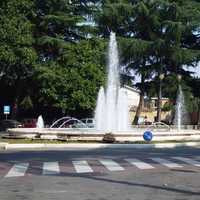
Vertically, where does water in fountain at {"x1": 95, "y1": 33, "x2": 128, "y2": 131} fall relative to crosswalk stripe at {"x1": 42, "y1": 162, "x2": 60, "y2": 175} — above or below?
above

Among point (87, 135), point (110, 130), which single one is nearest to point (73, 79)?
point (110, 130)

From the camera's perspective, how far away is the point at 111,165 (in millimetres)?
21156

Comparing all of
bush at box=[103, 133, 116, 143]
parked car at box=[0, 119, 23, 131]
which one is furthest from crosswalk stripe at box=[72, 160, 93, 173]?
parked car at box=[0, 119, 23, 131]

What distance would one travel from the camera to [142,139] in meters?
37.5

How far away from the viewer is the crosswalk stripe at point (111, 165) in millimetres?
19938

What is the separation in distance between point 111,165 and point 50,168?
7.34 feet

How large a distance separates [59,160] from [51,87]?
42852 mm

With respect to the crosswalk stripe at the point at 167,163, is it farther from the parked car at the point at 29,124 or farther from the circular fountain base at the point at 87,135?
the parked car at the point at 29,124

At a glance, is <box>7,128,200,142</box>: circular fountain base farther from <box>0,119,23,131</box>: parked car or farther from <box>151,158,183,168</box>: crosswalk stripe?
<box>0,119,23,131</box>: parked car

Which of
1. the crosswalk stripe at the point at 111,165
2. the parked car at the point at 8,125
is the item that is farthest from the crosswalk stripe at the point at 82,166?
the parked car at the point at 8,125

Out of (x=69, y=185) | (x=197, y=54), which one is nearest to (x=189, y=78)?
(x=197, y=54)

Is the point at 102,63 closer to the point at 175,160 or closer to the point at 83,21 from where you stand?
the point at 83,21

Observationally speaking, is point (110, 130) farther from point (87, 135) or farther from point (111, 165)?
point (111, 165)

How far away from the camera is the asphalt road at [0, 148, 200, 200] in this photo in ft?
44.0
